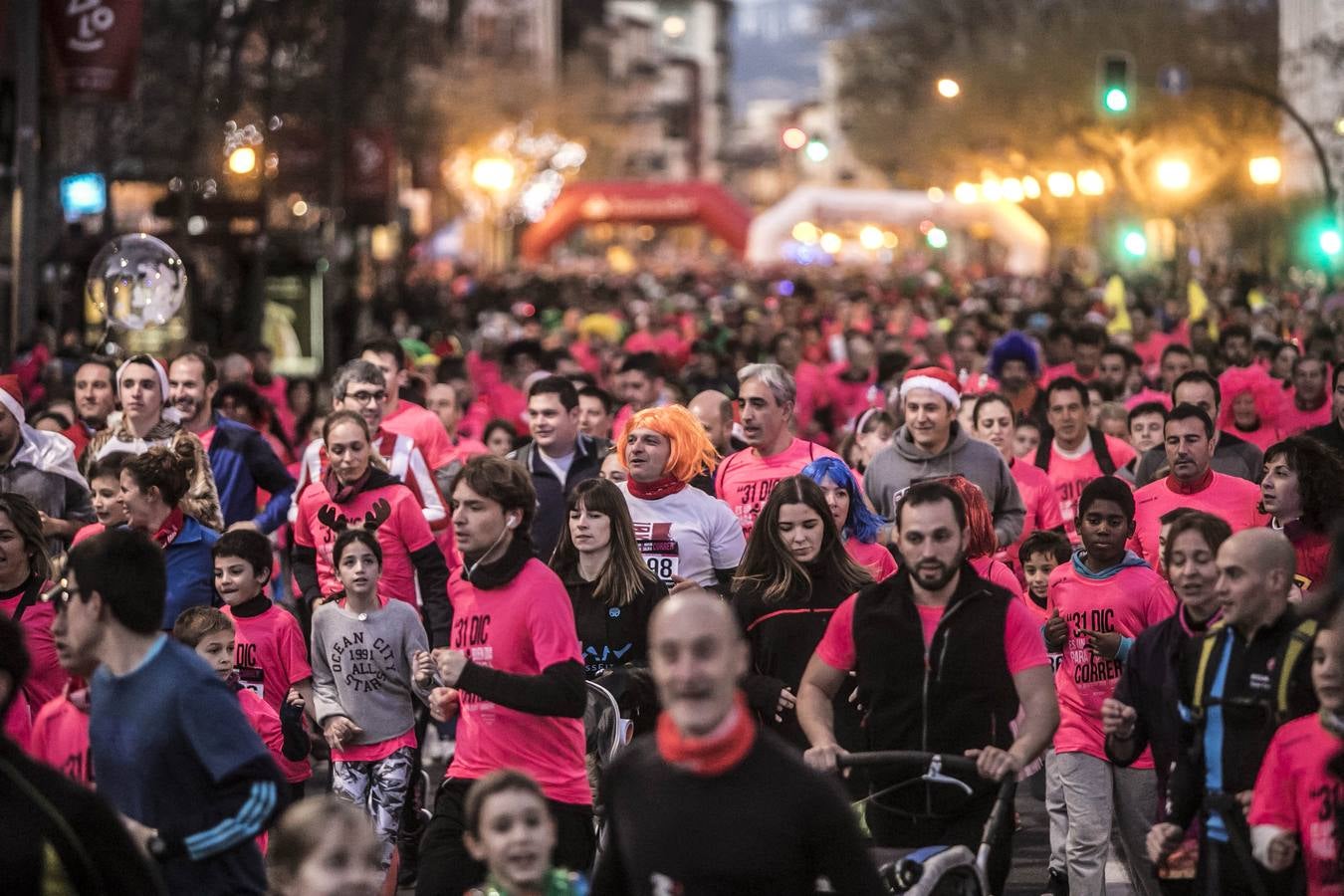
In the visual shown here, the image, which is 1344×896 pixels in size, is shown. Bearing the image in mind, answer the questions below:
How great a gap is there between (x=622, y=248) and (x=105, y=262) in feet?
421

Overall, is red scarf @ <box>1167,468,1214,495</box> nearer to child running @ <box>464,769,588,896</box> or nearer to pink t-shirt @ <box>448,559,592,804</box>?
pink t-shirt @ <box>448,559,592,804</box>

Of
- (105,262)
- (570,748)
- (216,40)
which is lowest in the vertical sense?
(570,748)

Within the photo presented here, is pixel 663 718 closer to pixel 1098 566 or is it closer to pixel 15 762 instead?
pixel 15 762

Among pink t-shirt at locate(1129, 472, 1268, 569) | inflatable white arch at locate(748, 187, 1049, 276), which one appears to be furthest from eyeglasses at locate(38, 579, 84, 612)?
inflatable white arch at locate(748, 187, 1049, 276)

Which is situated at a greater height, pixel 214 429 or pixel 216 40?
pixel 216 40

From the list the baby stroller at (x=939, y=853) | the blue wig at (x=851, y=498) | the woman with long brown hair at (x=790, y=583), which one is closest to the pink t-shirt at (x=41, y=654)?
the woman with long brown hair at (x=790, y=583)

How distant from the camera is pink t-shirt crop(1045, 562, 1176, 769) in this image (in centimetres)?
872

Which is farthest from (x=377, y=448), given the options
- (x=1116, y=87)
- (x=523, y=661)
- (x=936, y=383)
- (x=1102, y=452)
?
(x=1116, y=87)

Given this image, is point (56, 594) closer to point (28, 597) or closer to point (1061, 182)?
point (28, 597)

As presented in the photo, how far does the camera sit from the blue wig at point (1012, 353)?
1605 cm

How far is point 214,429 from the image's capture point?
1108cm

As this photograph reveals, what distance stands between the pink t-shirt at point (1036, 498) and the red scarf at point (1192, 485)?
40.2 inches

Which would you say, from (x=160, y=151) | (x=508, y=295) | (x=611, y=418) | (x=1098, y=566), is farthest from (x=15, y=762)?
(x=508, y=295)

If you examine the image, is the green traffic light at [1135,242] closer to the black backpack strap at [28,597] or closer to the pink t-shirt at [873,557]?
the pink t-shirt at [873,557]
